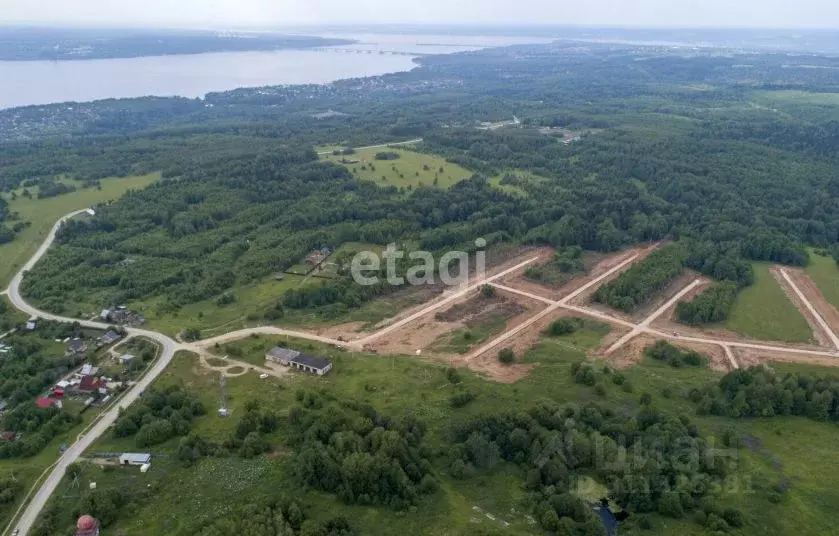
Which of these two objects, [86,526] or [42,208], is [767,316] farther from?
[42,208]

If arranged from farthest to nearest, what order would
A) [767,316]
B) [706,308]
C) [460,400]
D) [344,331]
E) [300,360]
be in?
[767,316] → [706,308] → [344,331] → [300,360] → [460,400]

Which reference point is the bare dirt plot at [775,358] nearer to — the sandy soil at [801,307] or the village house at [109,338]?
the sandy soil at [801,307]

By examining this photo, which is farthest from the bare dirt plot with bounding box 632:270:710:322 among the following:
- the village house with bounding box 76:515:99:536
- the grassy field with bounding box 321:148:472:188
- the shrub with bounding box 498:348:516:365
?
the village house with bounding box 76:515:99:536

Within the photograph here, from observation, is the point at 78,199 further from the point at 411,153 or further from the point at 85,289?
the point at 411,153

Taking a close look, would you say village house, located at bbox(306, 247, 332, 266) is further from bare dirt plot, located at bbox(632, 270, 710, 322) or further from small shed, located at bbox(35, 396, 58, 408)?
bare dirt plot, located at bbox(632, 270, 710, 322)

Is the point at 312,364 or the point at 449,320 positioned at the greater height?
the point at 312,364

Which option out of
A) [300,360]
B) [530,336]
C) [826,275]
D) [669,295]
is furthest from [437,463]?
A: [826,275]

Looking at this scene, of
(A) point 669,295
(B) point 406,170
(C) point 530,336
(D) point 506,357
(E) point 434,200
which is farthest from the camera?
(B) point 406,170
